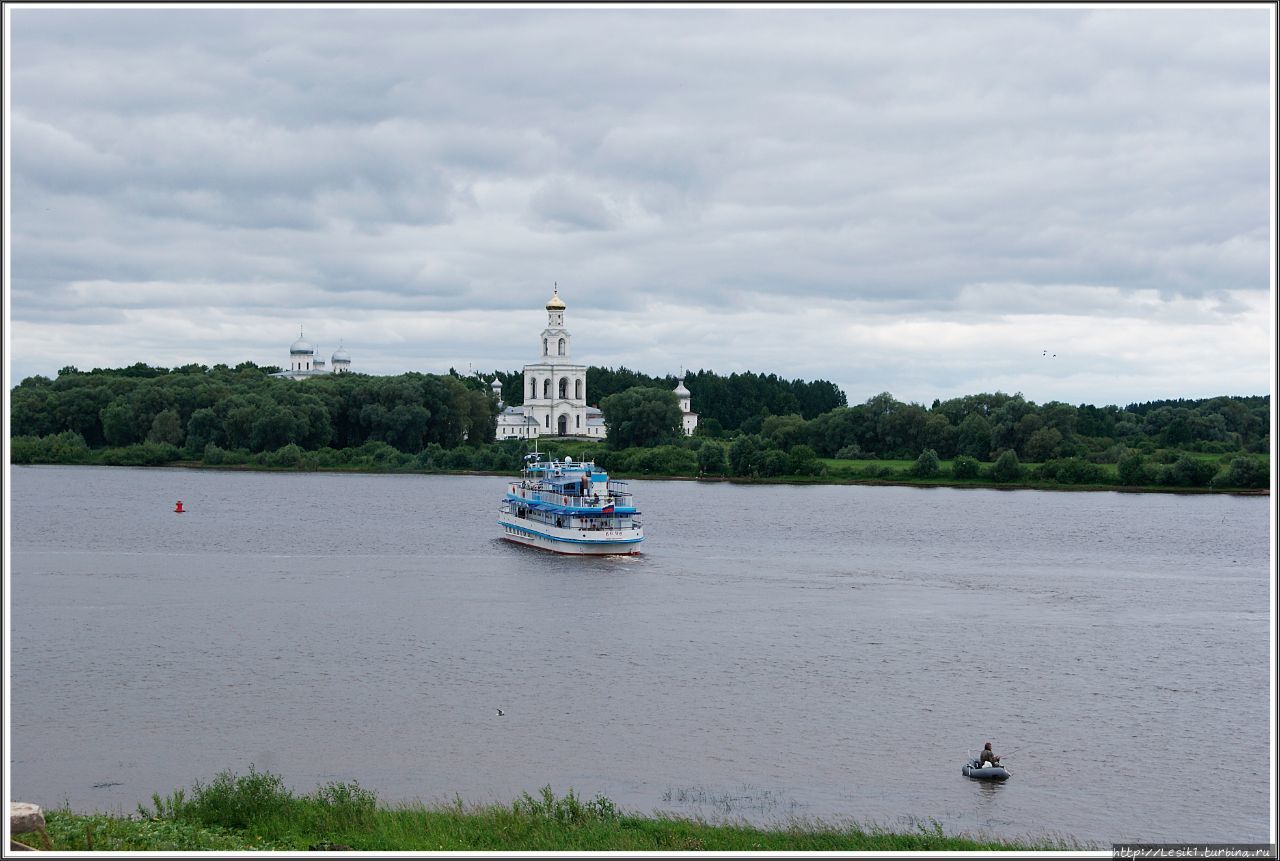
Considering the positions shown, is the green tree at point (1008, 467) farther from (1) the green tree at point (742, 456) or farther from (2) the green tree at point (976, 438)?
(1) the green tree at point (742, 456)

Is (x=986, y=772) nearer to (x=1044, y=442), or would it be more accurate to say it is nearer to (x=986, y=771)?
(x=986, y=771)

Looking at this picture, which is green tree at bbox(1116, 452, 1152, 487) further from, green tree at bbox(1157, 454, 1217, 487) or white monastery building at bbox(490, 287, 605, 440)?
white monastery building at bbox(490, 287, 605, 440)

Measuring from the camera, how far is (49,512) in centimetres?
7450

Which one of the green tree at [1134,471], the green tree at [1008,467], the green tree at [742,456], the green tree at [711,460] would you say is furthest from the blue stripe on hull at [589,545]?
the green tree at [711,460]

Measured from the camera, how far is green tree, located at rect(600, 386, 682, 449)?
129375 mm

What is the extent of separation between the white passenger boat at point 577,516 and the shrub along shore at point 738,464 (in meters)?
50.6

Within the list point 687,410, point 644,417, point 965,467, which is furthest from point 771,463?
point 687,410

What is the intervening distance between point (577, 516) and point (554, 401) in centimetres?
11069

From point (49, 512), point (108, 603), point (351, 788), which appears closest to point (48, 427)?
point (49, 512)

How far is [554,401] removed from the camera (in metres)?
169

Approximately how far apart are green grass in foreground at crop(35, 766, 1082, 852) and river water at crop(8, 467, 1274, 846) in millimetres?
1690

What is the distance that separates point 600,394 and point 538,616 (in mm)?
156153

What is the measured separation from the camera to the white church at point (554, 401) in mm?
167500

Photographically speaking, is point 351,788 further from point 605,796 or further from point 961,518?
point 961,518
